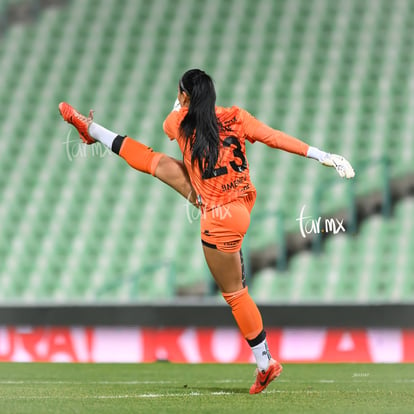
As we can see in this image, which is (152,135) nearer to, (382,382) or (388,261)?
(388,261)

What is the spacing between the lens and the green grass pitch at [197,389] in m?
4.90

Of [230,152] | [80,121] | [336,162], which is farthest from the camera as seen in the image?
[80,121]

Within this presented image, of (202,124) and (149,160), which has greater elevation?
(202,124)

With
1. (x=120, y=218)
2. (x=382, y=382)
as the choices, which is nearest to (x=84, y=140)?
(x=382, y=382)

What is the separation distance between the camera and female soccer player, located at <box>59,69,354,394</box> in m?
5.34

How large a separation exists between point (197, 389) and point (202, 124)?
1.52 m

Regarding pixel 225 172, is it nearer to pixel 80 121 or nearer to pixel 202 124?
pixel 202 124

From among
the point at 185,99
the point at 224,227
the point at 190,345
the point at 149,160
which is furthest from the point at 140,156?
the point at 190,345

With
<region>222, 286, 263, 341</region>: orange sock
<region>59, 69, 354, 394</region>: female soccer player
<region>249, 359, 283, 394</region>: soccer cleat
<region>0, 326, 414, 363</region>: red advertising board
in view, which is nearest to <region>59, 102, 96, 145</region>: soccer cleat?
<region>59, 69, 354, 394</region>: female soccer player

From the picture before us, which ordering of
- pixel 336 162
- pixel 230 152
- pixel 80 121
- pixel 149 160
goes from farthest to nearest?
pixel 80 121, pixel 149 160, pixel 230 152, pixel 336 162

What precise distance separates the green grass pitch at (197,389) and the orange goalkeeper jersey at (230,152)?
102 cm

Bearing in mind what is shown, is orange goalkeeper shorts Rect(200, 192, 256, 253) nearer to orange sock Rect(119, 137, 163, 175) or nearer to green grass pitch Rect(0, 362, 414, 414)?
orange sock Rect(119, 137, 163, 175)

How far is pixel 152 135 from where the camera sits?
12.3 metres

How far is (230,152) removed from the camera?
5391 mm
